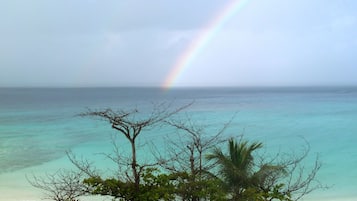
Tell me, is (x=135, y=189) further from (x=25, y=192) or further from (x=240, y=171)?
(x=25, y=192)

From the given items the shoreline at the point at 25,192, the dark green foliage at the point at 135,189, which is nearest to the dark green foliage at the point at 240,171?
the dark green foliage at the point at 135,189

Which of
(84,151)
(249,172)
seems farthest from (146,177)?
(84,151)

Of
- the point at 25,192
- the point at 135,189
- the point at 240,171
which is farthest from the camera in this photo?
the point at 25,192

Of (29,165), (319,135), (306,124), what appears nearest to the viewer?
(29,165)

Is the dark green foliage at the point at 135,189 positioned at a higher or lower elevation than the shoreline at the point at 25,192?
higher

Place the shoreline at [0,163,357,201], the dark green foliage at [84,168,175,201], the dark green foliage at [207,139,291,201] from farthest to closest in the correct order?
the shoreline at [0,163,357,201] < the dark green foliage at [207,139,291,201] < the dark green foliage at [84,168,175,201]

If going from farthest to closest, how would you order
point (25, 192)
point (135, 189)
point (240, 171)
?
point (25, 192) < point (240, 171) < point (135, 189)

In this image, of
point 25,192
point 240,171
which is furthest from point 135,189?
point 25,192

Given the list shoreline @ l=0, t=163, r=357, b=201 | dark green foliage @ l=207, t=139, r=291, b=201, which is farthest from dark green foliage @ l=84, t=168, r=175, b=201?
shoreline @ l=0, t=163, r=357, b=201

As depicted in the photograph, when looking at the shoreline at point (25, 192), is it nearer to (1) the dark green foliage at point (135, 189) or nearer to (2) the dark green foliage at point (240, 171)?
(2) the dark green foliage at point (240, 171)

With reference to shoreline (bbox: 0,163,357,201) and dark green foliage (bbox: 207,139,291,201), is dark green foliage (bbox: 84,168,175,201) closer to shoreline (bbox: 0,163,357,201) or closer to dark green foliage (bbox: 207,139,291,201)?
dark green foliage (bbox: 207,139,291,201)

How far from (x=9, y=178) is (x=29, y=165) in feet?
11.9

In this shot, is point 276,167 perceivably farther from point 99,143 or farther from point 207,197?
point 99,143

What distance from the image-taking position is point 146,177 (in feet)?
21.4
